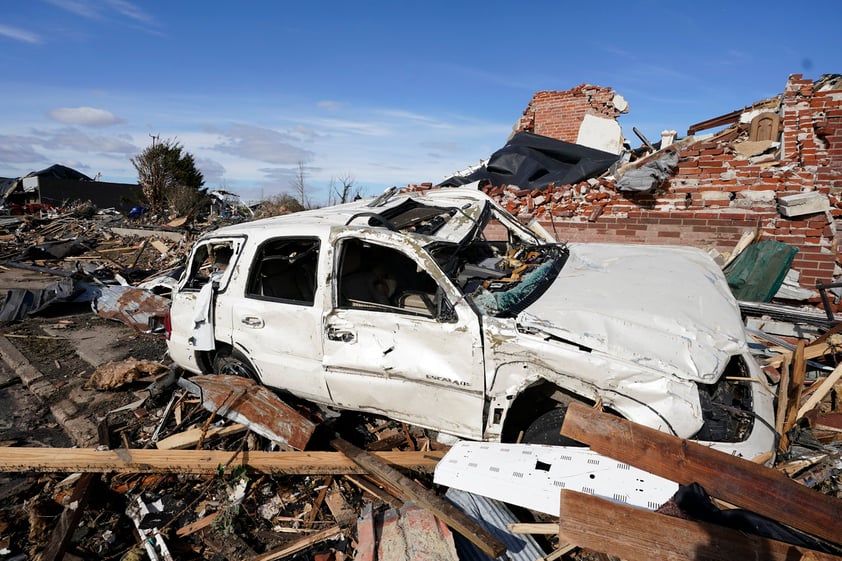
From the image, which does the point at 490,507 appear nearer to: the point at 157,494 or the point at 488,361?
the point at 488,361

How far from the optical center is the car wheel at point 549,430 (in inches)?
109

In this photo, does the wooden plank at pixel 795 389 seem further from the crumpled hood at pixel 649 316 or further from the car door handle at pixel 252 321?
the car door handle at pixel 252 321

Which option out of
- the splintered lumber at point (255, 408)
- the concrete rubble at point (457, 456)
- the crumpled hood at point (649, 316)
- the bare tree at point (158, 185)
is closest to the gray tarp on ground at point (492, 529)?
the concrete rubble at point (457, 456)

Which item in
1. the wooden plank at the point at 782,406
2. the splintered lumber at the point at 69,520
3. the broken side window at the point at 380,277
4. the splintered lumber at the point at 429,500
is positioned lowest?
the splintered lumber at the point at 69,520

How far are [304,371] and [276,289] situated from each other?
94 centimetres

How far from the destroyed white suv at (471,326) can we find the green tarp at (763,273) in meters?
2.22

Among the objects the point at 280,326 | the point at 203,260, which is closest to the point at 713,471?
the point at 280,326

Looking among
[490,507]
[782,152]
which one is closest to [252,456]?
[490,507]

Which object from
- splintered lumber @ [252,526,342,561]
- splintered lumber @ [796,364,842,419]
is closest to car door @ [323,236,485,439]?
splintered lumber @ [252,526,342,561]

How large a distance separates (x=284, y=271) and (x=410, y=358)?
1855 millimetres

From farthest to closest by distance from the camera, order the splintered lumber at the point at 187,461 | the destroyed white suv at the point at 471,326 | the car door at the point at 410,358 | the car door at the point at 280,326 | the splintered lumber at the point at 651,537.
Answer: the car door at the point at 280,326 < the splintered lumber at the point at 187,461 < the car door at the point at 410,358 < the destroyed white suv at the point at 471,326 < the splintered lumber at the point at 651,537

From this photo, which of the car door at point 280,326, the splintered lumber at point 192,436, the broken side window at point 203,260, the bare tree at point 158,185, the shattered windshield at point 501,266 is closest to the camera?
the shattered windshield at point 501,266

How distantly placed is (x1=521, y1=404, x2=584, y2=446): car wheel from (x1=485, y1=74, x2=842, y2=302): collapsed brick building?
466 cm

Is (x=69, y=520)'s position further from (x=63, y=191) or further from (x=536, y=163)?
(x=63, y=191)
